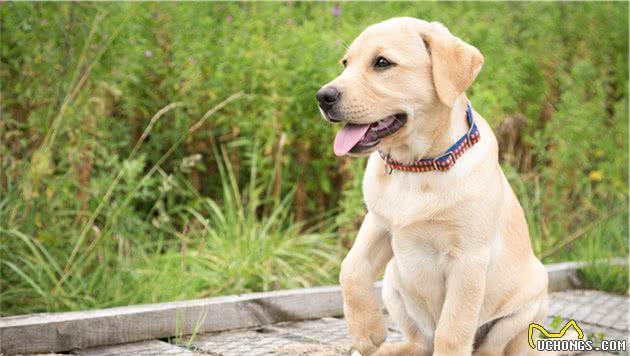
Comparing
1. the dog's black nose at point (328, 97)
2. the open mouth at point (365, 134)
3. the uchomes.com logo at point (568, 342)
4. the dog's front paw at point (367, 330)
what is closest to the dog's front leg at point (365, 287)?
the dog's front paw at point (367, 330)

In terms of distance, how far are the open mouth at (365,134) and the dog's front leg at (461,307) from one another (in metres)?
0.49

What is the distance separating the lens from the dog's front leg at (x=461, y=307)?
10.1ft

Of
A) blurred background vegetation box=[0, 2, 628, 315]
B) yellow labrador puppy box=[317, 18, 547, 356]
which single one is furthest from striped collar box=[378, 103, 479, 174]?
blurred background vegetation box=[0, 2, 628, 315]

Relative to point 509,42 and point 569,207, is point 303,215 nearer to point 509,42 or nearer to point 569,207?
point 569,207

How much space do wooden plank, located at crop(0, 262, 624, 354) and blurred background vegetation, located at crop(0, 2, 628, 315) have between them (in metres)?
0.24

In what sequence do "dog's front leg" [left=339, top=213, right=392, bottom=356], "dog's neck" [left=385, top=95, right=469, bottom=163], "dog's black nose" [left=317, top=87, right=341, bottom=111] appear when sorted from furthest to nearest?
"dog's front leg" [left=339, top=213, right=392, bottom=356] → "dog's neck" [left=385, top=95, right=469, bottom=163] → "dog's black nose" [left=317, top=87, right=341, bottom=111]

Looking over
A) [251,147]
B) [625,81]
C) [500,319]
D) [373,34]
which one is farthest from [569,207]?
[373,34]

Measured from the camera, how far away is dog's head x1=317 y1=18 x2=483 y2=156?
9.91ft

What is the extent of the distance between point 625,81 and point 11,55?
547 cm

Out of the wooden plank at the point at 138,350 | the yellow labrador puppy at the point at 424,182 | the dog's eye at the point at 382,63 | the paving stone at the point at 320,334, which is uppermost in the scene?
the dog's eye at the point at 382,63

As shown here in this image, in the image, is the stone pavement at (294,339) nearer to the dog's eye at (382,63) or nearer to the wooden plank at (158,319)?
the wooden plank at (158,319)

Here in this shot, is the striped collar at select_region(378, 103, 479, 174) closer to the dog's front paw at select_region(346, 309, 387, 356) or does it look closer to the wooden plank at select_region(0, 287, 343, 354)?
the dog's front paw at select_region(346, 309, 387, 356)

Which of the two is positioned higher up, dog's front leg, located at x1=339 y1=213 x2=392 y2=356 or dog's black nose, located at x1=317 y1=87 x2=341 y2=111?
dog's black nose, located at x1=317 y1=87 x2=341 y2=111

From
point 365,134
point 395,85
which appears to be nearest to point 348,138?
point 365,134
